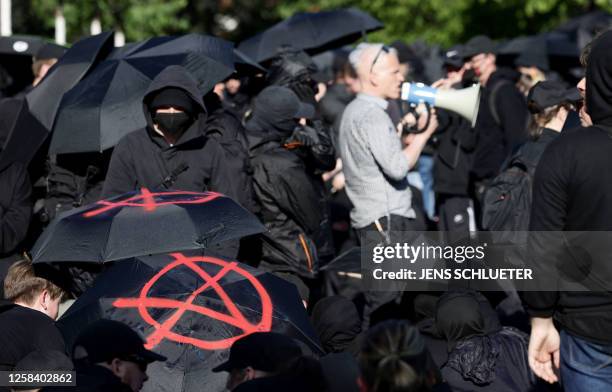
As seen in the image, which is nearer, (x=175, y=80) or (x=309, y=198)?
(x=175, y=80)

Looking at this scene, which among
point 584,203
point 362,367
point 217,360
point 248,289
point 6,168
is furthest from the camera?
point 6,168

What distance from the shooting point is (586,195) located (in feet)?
13.5

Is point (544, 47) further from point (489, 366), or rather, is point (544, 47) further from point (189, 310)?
point (189, 310)

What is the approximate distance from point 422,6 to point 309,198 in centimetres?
1805

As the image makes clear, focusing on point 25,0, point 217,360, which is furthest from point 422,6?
point 217,360

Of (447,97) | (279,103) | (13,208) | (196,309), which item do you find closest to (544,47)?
(447,97)

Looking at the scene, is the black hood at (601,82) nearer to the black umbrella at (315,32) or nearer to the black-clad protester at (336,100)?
the black umbrella at (315,32)

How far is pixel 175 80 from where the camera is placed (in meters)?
6.15

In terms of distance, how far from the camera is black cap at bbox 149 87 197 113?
609 cm

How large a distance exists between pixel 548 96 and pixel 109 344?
364 centimetres

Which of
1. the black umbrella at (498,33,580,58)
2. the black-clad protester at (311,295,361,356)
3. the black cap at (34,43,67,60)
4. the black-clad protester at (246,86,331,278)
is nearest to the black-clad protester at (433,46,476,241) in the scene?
the black-clad protester at (246,86,331,278)

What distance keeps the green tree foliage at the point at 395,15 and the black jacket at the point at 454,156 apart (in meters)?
12.6

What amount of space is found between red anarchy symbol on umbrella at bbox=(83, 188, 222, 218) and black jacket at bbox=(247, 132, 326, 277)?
1169mm

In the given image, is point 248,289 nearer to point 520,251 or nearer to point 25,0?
point 520,251
